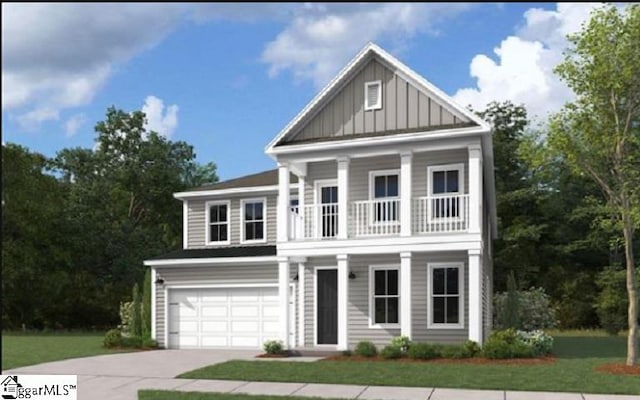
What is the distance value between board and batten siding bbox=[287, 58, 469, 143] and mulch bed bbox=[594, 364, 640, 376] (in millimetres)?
7178

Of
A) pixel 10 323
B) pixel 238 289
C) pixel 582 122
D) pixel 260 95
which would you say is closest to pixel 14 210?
pixel 10 323

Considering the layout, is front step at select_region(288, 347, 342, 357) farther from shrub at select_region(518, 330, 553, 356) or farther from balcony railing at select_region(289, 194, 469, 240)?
shrub at select_region(518, 330, 553, 356)

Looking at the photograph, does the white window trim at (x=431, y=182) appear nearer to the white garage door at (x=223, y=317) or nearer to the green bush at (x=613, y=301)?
the white garage door at (x=223, y=317)

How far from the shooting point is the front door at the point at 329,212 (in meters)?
20.8

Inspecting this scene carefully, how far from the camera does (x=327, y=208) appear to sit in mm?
21297

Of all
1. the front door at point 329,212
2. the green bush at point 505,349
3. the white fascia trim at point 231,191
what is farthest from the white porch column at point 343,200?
the green bush at point 505,349

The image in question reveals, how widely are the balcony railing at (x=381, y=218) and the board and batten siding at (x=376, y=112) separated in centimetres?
209

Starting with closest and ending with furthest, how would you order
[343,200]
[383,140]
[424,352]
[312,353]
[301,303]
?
[424,352] → [383,140] → [312,353] → [343,200] → [301,303]

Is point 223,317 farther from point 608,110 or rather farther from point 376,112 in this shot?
point 608,110

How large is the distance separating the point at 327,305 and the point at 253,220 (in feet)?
16.7

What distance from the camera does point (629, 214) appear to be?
53.7ft

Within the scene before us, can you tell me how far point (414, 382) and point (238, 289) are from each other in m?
10.1

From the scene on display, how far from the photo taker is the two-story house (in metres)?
18.6

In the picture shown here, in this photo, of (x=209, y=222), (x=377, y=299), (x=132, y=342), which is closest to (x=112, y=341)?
(x=132, y=342)
